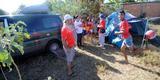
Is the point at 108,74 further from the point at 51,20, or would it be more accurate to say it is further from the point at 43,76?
the point at 51,20

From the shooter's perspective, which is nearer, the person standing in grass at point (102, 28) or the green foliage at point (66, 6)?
the person standing in grass at point (102, 28)

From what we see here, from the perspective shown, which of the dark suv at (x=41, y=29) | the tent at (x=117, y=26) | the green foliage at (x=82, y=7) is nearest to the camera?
the dark suv at (x=41, y=29)

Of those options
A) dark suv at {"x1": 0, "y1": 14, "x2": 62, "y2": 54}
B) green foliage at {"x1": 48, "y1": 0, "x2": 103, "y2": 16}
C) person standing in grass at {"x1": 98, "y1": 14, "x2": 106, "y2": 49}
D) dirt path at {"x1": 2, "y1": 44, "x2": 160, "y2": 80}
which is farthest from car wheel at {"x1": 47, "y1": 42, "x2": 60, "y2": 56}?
green foliage at {"x1": 48, "y1": 0, "x2": 103, "y2": 16}

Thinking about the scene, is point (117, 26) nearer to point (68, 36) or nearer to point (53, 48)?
point (53, 48)

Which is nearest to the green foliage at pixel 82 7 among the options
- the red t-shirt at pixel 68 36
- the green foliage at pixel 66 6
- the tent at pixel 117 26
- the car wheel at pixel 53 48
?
the green foliage at pixel 66 6

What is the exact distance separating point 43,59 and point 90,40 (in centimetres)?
436

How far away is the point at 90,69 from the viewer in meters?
9.13

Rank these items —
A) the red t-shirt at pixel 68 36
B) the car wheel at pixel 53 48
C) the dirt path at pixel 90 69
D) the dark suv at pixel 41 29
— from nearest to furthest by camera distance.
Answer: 1. the red t-shirt at pixel 68 36
2. the dirt path at pixel 90 69
3. the dark suv at pixel 41 29
4. the car wheel at pixel 53 48

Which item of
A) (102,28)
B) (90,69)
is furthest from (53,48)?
(102,28)

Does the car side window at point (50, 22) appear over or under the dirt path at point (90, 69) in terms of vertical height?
over

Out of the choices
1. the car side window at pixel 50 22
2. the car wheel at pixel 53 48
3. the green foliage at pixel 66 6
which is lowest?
the car wheel at pixel 53 48

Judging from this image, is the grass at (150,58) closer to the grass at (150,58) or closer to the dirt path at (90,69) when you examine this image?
the grass at (150,58)

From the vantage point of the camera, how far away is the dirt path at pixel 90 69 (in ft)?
27.8

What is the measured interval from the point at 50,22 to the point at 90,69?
8.29 feet
